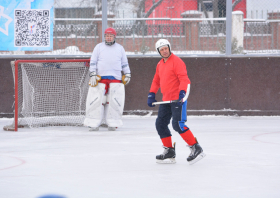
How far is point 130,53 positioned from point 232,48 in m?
2.11

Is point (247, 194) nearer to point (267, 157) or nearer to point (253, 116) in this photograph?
point (267, 157)

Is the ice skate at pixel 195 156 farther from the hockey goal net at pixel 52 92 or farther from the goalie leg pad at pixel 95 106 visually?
the hockey goal net at pixel 52 92

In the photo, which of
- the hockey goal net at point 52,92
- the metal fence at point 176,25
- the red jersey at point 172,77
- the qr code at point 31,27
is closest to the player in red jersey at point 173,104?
the red jersey at point 172,77

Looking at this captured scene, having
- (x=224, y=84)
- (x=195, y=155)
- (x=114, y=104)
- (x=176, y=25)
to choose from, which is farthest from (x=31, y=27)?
(x=195, y=155)

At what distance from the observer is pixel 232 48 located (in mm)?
9984

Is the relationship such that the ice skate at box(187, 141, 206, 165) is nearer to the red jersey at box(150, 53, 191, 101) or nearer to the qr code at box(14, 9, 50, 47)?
the red jersey at box(150, 53, 191, 101)

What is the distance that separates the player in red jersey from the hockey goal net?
367cm

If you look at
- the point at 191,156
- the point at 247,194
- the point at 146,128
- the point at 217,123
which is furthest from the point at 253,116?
the point at 247,194

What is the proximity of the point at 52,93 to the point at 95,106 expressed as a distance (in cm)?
129

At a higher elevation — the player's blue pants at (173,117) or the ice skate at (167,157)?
the player's blue pants at (173,117)

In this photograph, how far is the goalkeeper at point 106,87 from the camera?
323 inches

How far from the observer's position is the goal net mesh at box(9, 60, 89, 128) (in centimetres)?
873

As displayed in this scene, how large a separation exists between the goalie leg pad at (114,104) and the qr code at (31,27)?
7.41ft

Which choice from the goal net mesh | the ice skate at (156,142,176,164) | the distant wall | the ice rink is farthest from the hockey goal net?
the ice skate at (156,142,176,164)
